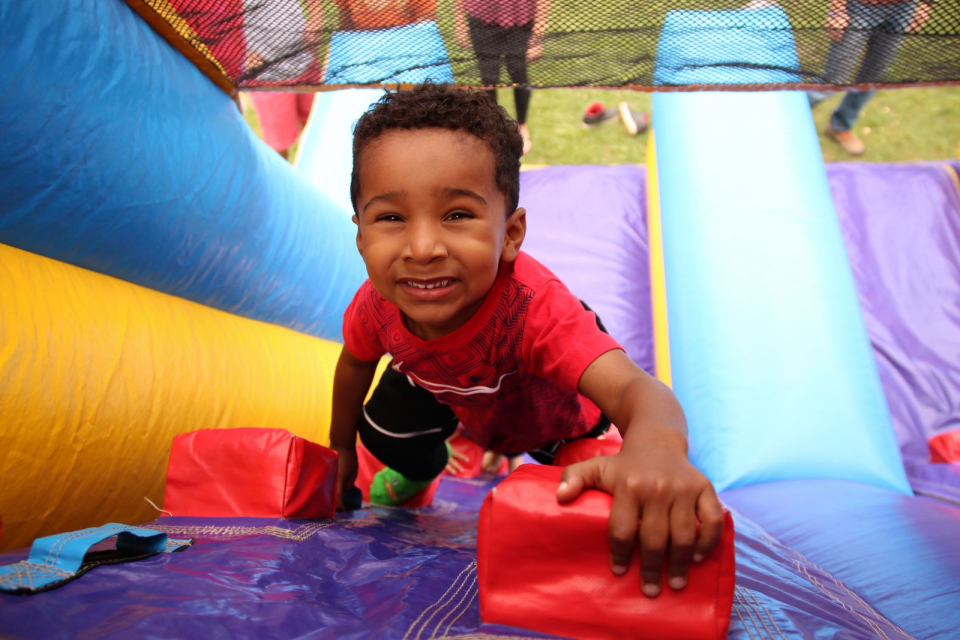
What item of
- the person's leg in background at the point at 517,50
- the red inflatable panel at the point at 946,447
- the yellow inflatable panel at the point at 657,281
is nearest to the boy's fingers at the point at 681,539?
the person's leg in background at the point at 517,50

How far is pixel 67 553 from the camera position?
0.65m

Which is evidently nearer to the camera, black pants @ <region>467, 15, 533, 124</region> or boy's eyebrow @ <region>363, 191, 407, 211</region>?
boy's eyebrow @ <region>363, 191, 407, 211</region>

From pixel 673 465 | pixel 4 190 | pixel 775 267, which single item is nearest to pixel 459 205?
pixel 673 465

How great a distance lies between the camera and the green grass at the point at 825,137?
11.6 ft

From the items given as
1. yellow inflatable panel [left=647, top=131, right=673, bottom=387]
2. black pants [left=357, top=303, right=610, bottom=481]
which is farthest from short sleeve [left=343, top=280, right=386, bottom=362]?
yellow inflatable panel [left=647, top=131, right=673, bottom=387]

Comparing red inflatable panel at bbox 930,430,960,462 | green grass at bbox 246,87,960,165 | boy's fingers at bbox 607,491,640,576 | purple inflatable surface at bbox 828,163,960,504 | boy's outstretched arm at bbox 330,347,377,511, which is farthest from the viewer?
green grass at bbox 246,87,960,165

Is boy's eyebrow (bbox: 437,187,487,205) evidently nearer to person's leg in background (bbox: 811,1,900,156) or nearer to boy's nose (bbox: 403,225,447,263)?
boy's nose (bbox: 403,225,447,263)

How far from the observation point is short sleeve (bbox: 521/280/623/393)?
2.67 ft

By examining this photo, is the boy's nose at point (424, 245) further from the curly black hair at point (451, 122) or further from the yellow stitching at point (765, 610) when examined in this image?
the yellow stitching at point (765, 610)

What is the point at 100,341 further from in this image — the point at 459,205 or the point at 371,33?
the point at 371,33

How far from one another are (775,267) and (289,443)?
1.31 m

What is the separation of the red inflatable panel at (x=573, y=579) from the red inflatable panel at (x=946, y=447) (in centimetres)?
148

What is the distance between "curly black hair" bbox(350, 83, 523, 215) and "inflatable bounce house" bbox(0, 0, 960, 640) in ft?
1.12

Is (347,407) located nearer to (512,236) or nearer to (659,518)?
(512,236)
